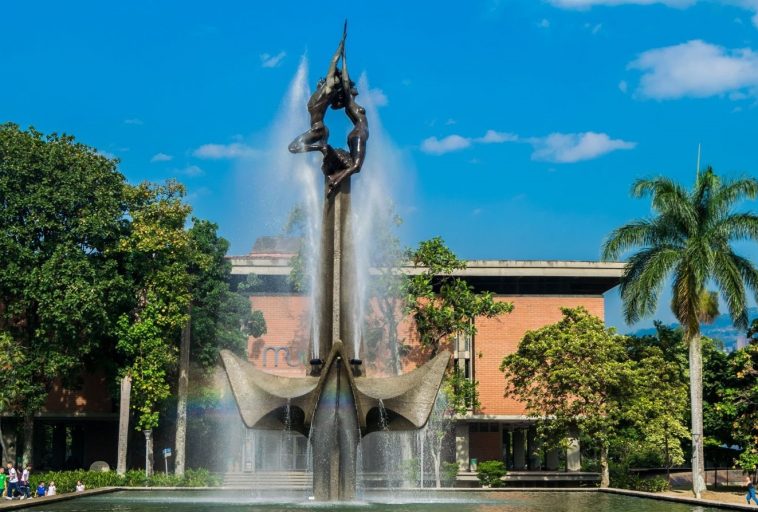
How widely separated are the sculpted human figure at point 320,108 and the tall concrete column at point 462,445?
28.0 metres

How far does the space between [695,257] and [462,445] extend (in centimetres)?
2005

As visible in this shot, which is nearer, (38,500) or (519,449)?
(38,500)

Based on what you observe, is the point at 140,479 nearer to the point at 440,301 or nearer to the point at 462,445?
the point at 440,301

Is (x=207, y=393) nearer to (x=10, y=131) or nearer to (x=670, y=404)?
(x=10, y=131)

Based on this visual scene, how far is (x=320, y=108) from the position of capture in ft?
76.9

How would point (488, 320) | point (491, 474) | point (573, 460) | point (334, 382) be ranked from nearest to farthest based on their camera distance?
point (334, 382)
point (491, 474)
point (573, 460)
point (488, 320)

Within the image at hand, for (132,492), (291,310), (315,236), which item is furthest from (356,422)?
(291,310)

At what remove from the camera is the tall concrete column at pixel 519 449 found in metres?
54.1

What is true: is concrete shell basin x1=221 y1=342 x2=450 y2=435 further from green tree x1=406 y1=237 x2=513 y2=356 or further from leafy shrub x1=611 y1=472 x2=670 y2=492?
green tree x1=406 y1=237 x2=513 y2=356

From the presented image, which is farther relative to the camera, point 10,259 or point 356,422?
point 10,259

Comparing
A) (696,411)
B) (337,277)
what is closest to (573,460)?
(696,411)

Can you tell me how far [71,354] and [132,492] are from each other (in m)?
8.13

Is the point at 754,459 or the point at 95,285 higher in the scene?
the point at 95,285

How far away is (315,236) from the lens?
960 inches
